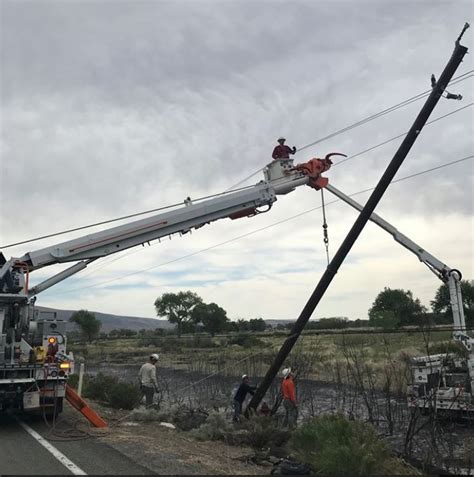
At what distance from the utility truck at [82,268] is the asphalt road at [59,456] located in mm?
1102

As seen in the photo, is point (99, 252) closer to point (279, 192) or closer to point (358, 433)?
point (279, 192)

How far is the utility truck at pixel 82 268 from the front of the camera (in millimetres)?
11383

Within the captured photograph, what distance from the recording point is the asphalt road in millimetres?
7543

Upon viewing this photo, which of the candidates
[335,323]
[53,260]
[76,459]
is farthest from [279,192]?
[335,323]

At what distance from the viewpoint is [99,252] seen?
13.2 metres

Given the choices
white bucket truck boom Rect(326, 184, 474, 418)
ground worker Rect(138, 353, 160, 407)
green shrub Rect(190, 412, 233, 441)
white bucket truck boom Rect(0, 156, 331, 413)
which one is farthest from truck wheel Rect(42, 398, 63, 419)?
white bucket truck boom Rect(326, 184, 474, 418)

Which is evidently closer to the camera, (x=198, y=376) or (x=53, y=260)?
(x=53, y=260)

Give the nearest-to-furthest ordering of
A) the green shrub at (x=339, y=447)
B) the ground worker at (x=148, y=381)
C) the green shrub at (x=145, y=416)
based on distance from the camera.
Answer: the green shrub at (x=339, y=447) < the green shrub at (x=145, y=416) < the ground worker at (x=148, y=381)

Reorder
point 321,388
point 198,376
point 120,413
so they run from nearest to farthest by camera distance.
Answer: point 120,413, point 321,388, point 198,376

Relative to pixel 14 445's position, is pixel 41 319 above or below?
above

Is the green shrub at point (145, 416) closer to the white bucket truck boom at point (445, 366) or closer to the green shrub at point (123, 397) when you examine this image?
the green shrub at point (123, 397)

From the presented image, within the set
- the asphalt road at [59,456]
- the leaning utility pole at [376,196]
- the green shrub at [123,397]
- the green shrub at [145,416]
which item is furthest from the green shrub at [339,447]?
the green shrub at [123,397]

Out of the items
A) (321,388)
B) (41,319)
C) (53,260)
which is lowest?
(321,388)

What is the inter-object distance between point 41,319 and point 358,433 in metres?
8.52
